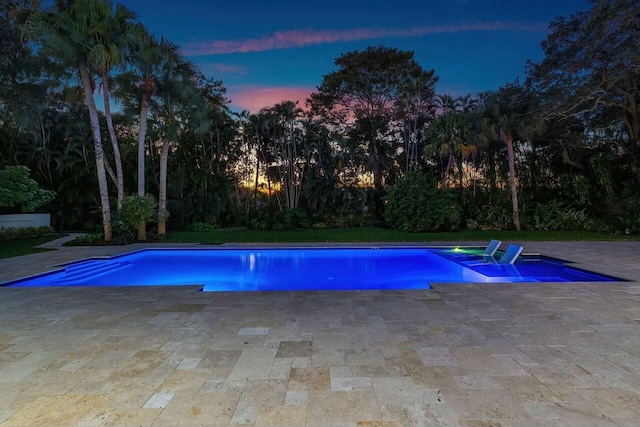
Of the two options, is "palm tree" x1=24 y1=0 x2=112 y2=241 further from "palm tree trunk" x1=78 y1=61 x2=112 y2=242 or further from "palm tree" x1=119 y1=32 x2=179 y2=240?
"palm tree" x1=119 y1=32 x2=179 y2=240

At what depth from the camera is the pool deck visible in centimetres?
191

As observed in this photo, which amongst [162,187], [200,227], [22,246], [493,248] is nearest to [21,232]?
[22,246]

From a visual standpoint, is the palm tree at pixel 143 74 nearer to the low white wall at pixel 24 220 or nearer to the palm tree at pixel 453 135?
the low white wall at pixel 24 220

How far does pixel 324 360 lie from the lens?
2.54 metres

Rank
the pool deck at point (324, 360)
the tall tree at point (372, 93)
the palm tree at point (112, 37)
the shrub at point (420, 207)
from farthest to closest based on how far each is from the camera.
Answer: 1. the tall tree at point (372, 93)
2. the shrub at point (420, 207)
3. the palm tree at point (112, 37)
4. the pool deck at point (324, 360)

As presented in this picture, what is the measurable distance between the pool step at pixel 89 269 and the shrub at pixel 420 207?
10606 millimetres

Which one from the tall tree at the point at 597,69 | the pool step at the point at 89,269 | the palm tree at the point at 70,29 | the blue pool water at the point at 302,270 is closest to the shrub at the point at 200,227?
the blue pool water at the point at 302,270

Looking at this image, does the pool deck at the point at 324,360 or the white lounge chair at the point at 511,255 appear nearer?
the pool deck at the point at 324,360

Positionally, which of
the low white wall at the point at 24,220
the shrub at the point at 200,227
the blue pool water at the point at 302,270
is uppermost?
the low white wall at the point at 24,220

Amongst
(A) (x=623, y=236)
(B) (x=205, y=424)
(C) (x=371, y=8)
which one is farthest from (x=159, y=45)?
(A) (x=623, y=236)

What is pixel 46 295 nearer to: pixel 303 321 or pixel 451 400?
pixel 303 321

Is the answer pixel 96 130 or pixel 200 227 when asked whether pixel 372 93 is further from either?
pixel 96 130

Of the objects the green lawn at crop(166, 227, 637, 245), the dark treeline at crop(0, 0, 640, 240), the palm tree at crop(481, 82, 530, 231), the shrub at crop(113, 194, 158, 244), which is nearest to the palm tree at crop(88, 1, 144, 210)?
the dark treeline at crop(0, 0, 640, 240)

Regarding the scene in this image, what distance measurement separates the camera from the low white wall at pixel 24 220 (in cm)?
1266
